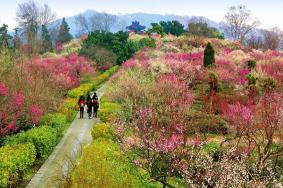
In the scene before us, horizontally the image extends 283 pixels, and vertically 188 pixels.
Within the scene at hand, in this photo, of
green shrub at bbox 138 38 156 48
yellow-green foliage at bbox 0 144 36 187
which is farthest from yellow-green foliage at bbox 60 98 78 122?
green shrub at bbox 138 38 156 48

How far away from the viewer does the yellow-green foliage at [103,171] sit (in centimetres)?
1228

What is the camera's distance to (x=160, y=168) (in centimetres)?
1553

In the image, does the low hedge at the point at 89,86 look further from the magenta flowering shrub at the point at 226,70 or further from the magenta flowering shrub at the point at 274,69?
the magenta flowering shrub at the point at 274,69

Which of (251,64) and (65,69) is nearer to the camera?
(251,64)

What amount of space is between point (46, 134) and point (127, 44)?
41.7 m

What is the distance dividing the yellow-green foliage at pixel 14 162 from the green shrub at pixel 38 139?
1039 mm

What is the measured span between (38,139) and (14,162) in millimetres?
3775

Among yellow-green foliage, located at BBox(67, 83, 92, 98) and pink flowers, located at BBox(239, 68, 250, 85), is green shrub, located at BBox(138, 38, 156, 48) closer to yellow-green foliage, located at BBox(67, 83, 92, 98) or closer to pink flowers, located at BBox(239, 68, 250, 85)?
yellow-green foliage, located at BBox(67, 83, 92, 98)

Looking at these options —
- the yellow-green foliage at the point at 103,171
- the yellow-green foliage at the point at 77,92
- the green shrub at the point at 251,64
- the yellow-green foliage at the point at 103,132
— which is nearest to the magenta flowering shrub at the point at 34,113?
the yellow-green foliage at the point at 103,132

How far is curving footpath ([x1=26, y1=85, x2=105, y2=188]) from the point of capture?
1557 centimetres

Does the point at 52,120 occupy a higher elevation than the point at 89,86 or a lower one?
higher

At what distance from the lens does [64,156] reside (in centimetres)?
2028

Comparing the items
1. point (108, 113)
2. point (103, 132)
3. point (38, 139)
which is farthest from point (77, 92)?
point (38, 139)

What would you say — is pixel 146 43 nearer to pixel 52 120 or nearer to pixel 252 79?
pixel 252 79
